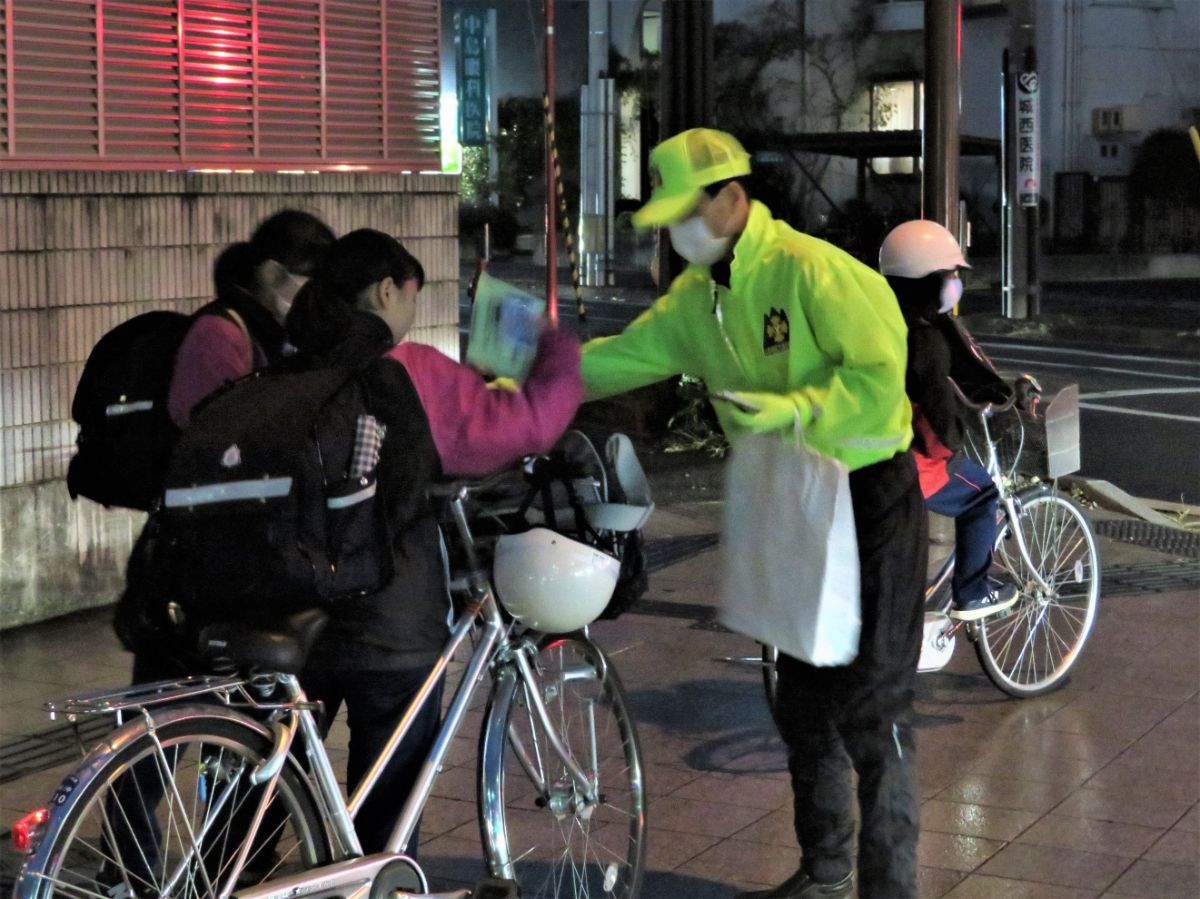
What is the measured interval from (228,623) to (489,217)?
35.1 meters

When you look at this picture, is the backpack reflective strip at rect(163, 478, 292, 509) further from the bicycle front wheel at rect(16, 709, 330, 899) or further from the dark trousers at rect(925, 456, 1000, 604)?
the dark trousers at rect(925, 456, 1000, 604)

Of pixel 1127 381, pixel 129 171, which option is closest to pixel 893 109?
pixel 1127 381

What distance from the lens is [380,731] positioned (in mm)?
3973

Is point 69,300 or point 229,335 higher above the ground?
point 69,300

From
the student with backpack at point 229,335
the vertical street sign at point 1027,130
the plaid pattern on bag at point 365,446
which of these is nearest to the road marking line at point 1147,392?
the vertical street sign at point 1027,130

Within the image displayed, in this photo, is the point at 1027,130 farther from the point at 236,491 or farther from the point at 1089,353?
the point at 236,491

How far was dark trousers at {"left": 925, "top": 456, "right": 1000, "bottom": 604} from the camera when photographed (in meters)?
6.40

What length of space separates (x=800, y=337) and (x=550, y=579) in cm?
83

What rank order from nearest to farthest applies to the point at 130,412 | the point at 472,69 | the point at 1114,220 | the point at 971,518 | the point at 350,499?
the point at 350,499
the point at 130,412
the point at 971,518
the point at 472,69
the point at 1114,220

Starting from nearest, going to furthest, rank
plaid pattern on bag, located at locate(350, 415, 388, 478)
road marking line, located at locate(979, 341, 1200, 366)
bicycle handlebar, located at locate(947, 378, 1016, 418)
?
plaid pattern on bag, located at locate(350, 415, 388, 478), bicycle handlebar, located at locate(947, 378, 1016, 418), road marking line, located at locate(979, 341, 1200, 366)

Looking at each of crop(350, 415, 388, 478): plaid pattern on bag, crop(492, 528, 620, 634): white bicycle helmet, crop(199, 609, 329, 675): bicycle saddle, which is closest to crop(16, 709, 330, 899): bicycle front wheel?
crop(199, 609, 329, 675): bicycle saddle

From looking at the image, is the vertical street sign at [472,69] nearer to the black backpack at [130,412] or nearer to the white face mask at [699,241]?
the black backpack at [130,412]

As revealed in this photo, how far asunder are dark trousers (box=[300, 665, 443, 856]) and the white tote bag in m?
0.87

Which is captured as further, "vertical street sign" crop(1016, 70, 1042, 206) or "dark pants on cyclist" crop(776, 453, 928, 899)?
"vertical street sign" crop(1016, 70, 1042, 206)
